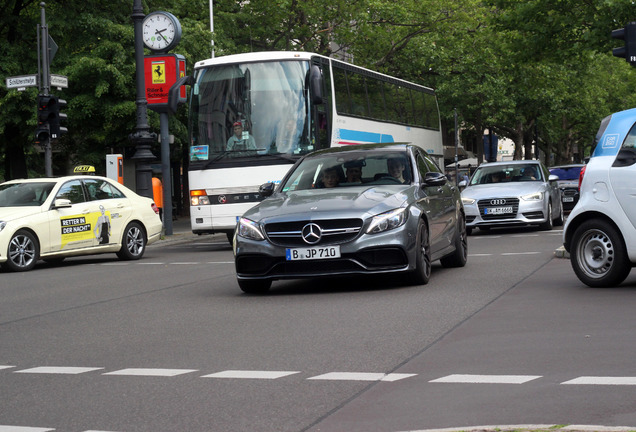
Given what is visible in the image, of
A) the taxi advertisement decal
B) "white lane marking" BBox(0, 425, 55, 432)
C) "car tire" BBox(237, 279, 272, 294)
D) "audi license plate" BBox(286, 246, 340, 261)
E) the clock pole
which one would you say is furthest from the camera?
the clock pole

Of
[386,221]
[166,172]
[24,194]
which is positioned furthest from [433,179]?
[166,172]

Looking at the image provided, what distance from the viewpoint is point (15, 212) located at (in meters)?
17.0

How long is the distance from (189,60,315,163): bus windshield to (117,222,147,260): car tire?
260 centimetres

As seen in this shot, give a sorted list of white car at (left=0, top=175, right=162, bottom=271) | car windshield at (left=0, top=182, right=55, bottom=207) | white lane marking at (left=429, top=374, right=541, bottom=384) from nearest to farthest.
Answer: white lane marking at (left=429, top=374, right=541, bottom=384) < white car at (left=0, top=175, right=162, bottom=271) < car windshield at (left=0, top=182, right=55, bottom=207)

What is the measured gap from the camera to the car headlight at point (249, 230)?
36.3ft

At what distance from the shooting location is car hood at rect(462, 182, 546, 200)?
22.5 meters

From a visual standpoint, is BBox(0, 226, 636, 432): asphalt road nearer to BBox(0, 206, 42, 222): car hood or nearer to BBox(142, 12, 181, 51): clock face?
BBox(0, 206, 42, 222): car hood

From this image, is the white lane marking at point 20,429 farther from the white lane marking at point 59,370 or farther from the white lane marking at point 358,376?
the white lane marking at point 358,376

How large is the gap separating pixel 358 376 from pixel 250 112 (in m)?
15.1

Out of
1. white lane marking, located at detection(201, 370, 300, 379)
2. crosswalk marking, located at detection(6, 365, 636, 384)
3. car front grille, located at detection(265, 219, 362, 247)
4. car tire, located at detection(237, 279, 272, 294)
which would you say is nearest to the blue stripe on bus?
car tire, located at detection(237, 279, 272, 294)

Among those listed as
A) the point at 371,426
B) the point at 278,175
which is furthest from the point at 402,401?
the point at 278,175

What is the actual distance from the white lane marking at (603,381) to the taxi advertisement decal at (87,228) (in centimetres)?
1280

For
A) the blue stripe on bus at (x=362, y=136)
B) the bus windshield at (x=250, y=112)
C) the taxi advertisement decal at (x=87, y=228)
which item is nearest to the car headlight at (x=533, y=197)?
the blue stripe on bus at (x=362, y=136)

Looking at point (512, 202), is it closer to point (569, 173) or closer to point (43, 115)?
point (43, 115)
